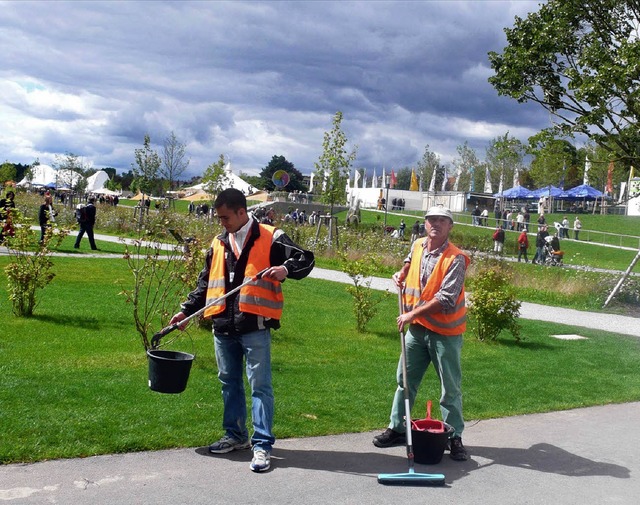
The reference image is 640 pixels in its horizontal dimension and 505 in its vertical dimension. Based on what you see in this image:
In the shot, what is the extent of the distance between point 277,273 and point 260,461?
1.28 metres

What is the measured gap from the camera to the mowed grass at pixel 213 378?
5691 mm

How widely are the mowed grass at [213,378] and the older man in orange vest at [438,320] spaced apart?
0.96m

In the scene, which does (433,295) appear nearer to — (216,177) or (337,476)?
(337,476)

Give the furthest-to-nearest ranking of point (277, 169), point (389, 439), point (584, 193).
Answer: point (277, 169)
point (584, 193)
point (389, 439)

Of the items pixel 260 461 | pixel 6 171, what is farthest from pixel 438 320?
pixel 6 171

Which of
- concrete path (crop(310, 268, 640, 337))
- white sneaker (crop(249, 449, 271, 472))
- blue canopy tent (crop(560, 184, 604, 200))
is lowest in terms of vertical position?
concrete path (crop(310, 268, 640, 337))

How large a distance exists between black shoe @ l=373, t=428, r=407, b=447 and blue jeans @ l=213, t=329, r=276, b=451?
1019 mm

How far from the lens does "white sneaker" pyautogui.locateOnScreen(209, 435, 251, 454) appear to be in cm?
532

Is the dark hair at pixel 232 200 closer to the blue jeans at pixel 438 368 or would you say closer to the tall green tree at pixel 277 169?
the blue jeans at pixel 438 368

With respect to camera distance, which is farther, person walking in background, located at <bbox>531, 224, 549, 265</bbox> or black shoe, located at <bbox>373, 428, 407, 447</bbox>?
person walking in background, located at <bbox>531, 224, 549, 265</bbox>

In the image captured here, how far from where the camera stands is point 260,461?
4992mm

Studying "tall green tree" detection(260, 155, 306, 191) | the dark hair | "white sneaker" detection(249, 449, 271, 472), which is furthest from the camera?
"tall green tree" detection(260, 155, 306, 191)

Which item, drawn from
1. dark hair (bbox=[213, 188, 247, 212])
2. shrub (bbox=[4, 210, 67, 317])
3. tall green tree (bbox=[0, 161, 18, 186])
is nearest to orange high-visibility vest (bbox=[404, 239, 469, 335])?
dark hair (bbox=[213, 188, 247, 212])

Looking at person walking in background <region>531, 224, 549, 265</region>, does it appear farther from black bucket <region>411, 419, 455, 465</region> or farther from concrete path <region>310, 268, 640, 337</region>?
black bucket <region>411, 419, 455, 465</region>
